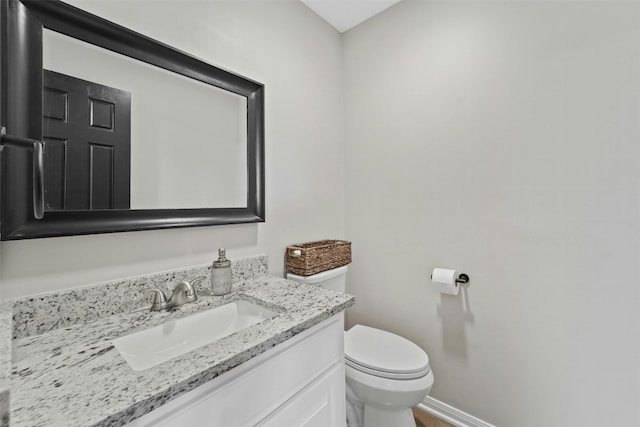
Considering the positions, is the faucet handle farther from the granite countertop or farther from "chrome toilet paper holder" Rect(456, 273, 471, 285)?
"chrome toilet paper holder" Rect(456, 273, 471, 285)

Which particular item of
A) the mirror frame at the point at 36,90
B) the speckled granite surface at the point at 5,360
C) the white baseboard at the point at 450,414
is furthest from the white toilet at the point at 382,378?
the speckled granite surface at the point at 5,360

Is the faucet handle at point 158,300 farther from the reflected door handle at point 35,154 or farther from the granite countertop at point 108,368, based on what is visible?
the reflected door handle at point 35,154

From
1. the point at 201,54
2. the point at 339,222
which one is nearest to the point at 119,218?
the point at 201,54

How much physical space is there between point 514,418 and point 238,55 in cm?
217

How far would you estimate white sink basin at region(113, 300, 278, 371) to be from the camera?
794 millimetres

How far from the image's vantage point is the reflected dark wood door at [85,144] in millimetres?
813

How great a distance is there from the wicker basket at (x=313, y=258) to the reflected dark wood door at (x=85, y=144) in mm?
778

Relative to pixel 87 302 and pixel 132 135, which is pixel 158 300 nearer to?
pixel 87 302

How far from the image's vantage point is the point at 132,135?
0.97 metres

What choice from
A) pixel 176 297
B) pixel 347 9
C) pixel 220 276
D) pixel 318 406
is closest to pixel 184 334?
pixel 176 297

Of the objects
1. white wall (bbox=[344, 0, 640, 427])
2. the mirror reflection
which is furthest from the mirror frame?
white wall (bbox=[344, 0, 640, 427])

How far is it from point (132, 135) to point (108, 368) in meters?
0.74

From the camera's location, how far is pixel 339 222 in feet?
6.20

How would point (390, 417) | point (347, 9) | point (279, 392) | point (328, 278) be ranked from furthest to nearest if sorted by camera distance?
point (347, 9) → point (328, 278) → point (390, 417) → point (279, 392)
